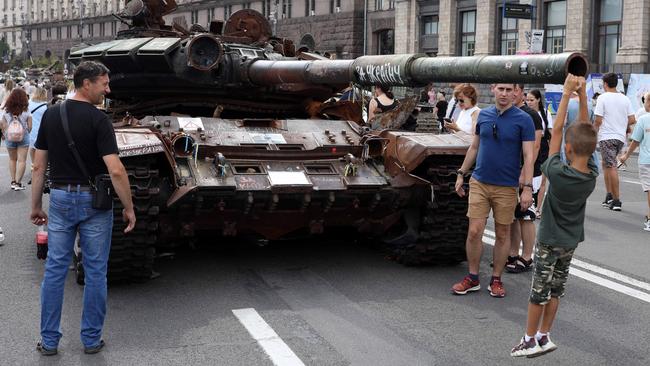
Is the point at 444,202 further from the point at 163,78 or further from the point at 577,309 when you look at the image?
the point at 163,78

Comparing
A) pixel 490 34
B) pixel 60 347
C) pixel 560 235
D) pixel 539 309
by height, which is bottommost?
pixel 60 347

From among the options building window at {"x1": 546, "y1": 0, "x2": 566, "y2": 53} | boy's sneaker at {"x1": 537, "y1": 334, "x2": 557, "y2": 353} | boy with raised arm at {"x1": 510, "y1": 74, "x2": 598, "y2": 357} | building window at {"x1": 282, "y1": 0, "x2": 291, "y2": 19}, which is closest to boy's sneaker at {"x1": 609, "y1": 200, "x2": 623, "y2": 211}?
boy with raised arm at {"x1": 510, "y1": 74, "x2": 598, "y2": 357}

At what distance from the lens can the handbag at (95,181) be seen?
18.0 ft

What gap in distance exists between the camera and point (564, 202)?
17.6ft

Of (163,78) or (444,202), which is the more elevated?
(163,78)

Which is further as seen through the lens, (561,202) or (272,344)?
(272,344)

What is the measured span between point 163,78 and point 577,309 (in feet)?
15.0

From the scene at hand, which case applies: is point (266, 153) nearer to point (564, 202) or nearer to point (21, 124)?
point (564, 202)

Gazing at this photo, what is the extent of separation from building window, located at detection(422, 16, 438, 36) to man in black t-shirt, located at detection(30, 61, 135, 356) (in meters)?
37.3

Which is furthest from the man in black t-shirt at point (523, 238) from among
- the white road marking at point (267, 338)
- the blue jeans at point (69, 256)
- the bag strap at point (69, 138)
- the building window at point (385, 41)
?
the building window at point (385, 41)

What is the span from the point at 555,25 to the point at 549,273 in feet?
100

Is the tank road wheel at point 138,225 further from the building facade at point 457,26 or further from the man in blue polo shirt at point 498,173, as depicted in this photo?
the building facade at point 457,26

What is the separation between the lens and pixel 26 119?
532 inches

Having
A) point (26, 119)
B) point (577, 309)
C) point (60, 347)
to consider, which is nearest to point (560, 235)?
point (577, 309)
